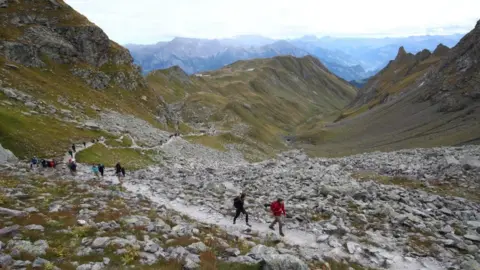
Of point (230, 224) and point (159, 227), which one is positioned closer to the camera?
point (159, 227)

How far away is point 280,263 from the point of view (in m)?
14.9

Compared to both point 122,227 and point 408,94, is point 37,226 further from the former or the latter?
point 408,94

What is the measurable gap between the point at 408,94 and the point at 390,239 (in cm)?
17174

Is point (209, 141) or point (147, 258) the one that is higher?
point (147, 258)

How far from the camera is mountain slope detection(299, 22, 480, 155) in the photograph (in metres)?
110

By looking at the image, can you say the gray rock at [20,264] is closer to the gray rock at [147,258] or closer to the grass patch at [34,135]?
the gray rock at [147,258]

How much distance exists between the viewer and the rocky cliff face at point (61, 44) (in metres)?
86.2

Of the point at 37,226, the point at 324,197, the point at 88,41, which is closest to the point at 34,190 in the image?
the point at 37,226

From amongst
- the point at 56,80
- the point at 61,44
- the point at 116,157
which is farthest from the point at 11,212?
the point at 61,44

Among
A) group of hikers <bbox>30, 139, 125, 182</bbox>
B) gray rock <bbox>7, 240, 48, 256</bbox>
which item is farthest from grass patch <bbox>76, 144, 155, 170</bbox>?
gray rock <bbox>7, 240, 48, 256</bbox>

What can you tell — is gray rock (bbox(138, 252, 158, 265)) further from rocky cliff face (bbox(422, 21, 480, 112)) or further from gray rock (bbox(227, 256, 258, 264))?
rocky cliff face (bbox(422, 21, 480, 112))

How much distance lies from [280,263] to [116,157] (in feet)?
153

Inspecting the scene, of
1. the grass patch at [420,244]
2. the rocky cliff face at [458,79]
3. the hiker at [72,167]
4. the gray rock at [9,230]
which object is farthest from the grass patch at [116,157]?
the rocky cliff face at [458,79]

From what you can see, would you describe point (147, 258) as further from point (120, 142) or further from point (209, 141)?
point (209, 141)
